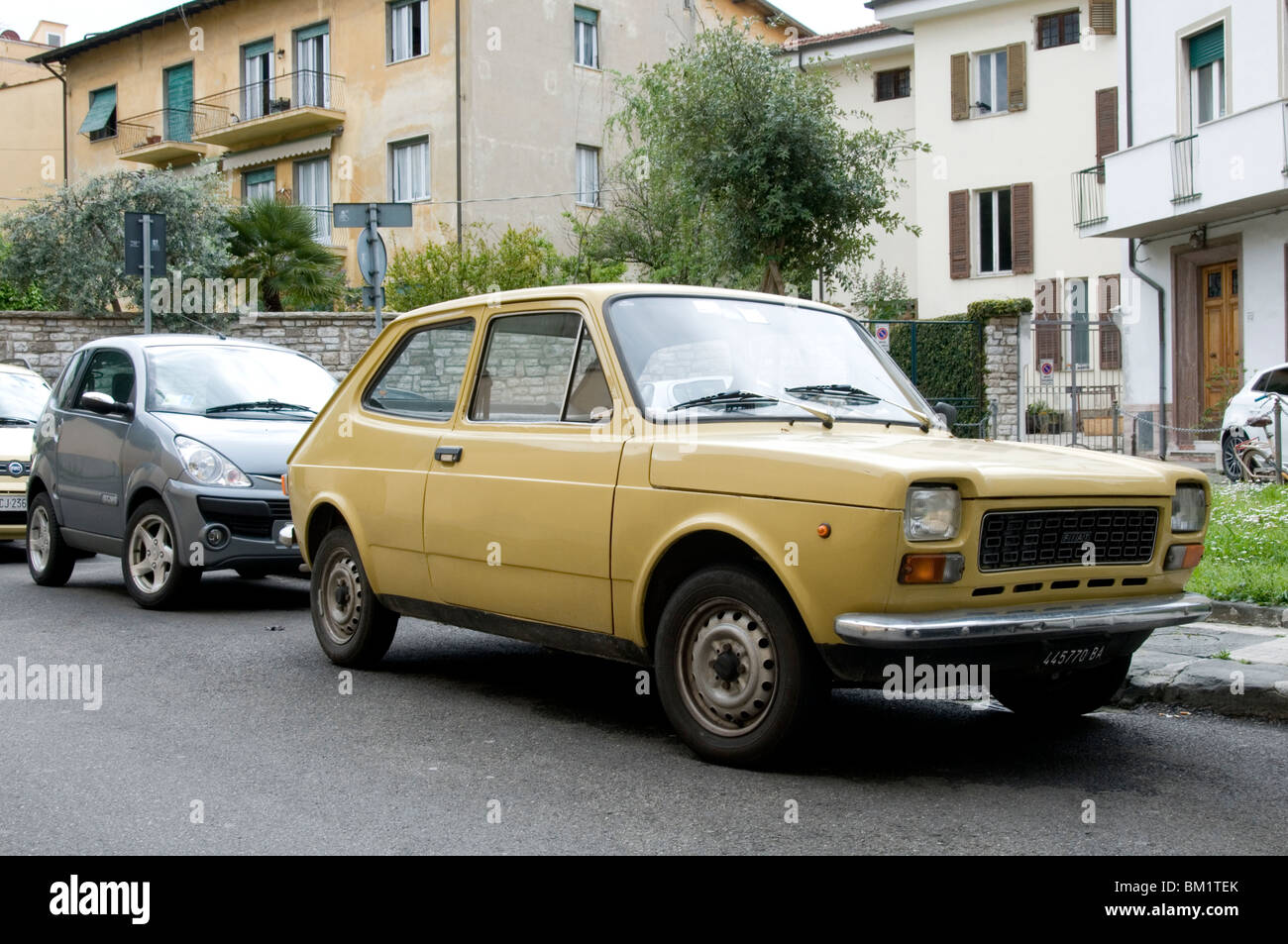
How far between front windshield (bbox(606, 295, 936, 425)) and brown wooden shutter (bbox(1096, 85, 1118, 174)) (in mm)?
27367

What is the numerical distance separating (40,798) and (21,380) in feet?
34.7

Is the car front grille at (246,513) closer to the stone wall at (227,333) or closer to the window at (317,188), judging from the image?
the stone wall at (227,333)

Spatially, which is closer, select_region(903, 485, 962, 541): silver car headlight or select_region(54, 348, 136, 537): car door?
select_region(903, 485, 962, 541): silver car headlight

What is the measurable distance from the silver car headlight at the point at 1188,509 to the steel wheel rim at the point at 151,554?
654 cm

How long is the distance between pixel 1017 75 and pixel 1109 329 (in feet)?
27.7

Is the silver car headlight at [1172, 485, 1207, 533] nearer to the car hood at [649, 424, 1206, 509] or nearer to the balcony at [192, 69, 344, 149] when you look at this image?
the car hood at [649, 424, 1206, 509]

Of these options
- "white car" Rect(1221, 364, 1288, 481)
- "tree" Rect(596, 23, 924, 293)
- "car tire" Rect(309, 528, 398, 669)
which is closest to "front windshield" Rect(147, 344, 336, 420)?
"car tire" Rect(309, 528, 398, 669)

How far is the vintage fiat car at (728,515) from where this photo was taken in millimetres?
4816

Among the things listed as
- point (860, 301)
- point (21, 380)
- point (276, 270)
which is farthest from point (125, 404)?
point (860, 301)

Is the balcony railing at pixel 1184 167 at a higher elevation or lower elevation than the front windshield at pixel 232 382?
higher

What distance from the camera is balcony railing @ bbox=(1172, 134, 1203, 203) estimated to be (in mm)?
21969

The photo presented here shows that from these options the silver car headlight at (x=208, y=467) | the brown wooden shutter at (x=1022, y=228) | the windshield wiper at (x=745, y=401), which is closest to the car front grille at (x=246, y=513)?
the silver car headlight at (x=208, y=467)

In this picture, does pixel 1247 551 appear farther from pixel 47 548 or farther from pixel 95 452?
pixel 47 548
